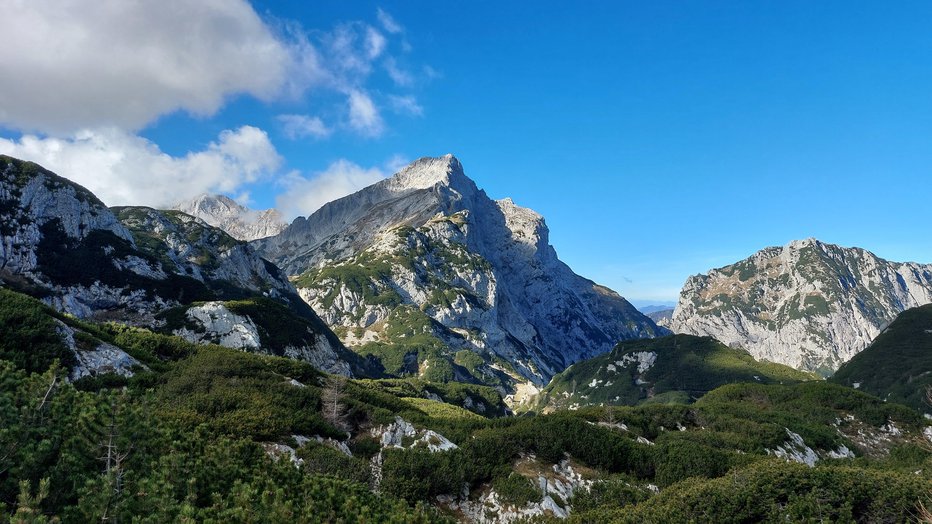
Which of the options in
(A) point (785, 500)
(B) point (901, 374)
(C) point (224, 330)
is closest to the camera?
(A) point (785, 500)

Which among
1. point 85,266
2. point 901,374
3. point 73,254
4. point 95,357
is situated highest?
point 73,254

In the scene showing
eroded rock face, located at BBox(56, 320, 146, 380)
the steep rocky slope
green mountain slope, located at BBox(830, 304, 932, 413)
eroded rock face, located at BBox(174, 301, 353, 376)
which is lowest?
green mountain slope, located at BBox(830, 304, 932, 413)

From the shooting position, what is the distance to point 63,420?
59.4 ft

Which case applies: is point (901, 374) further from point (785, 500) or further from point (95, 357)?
point (95, 357)

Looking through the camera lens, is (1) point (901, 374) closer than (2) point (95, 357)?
No

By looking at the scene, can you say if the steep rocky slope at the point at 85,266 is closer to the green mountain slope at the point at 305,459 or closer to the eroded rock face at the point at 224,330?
the eroded rock face at the point at 224,330

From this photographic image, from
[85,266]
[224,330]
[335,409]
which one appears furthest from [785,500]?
[85,266]

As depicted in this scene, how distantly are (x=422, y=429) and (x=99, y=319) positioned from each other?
92.8 m

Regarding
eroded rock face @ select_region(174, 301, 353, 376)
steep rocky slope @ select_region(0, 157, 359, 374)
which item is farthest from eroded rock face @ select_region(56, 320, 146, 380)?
steep rocky slope @ select_region(0, 157, 359, 374)

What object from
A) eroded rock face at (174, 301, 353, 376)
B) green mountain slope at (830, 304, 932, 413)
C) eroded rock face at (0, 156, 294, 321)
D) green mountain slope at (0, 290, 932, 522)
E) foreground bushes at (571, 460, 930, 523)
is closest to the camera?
green mountain slope at (0, 290, 932, 522)

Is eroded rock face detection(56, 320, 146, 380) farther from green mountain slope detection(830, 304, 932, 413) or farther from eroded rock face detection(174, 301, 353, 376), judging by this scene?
green mountain slope detection(830, 304, 932, 413)

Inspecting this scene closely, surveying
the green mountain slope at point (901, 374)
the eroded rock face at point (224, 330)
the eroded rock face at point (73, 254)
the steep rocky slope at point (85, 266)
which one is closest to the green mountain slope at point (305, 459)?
the eroded rock face at point (224, 330)

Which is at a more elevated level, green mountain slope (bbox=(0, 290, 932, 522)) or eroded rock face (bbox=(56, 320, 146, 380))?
eroded rock face (bbox=(56, 320, 146, 380))

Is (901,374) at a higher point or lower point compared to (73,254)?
lower
